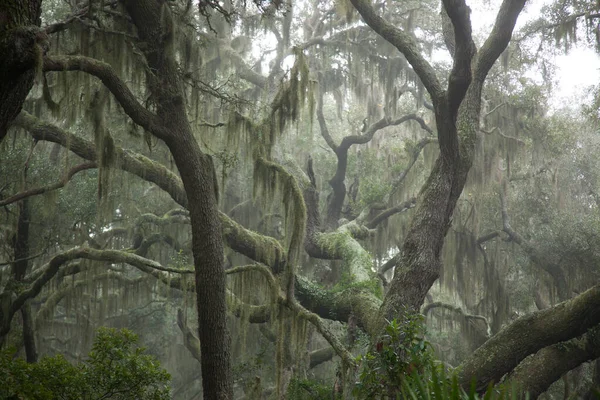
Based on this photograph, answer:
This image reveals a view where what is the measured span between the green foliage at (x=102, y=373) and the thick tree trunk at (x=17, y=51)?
2.21 m

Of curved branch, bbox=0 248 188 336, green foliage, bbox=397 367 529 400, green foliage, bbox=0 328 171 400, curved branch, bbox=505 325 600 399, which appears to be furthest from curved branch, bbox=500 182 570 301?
green foliage, bbox=397 367 529 400

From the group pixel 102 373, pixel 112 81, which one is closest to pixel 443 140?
pixel 112 81

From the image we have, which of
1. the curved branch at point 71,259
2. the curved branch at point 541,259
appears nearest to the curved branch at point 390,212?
the curved branch at point 541,259

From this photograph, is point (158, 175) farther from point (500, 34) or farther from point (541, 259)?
point (541, 259)

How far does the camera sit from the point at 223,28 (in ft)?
43.9

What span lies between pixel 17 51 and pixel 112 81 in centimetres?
163

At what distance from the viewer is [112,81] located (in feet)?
16.9

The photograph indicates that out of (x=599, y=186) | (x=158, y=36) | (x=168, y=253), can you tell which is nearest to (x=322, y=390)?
(x=158, y=36)

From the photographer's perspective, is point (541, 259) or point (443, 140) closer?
point (443, 140)

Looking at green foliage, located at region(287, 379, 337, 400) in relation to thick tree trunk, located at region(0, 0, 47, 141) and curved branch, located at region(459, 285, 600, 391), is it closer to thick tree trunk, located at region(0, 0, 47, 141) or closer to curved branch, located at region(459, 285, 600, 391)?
curved branch, located at region(459, 285, 600, 391)

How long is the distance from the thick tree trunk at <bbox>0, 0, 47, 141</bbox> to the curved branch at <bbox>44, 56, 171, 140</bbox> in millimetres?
640

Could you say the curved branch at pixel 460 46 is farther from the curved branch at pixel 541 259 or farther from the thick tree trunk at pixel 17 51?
the curved branch at pixel 541 259

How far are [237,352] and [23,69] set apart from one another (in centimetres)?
968

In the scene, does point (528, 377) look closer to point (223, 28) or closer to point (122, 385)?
point (122, 385)
